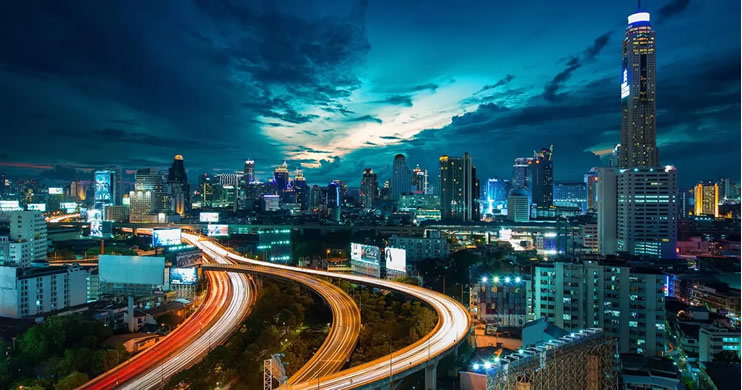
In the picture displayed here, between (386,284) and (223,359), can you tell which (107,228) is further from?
(223,359)

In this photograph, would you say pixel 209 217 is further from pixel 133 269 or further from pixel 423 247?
pixel 133 269

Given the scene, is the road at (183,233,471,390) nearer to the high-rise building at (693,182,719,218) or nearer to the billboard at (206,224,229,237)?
the billboard at (206,224,229,237)

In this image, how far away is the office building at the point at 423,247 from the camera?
24.0 metres

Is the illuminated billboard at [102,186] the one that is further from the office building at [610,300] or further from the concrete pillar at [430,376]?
the concrete pillar at [430,376]

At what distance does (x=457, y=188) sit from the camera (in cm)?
5131

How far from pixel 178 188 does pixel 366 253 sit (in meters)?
50.0

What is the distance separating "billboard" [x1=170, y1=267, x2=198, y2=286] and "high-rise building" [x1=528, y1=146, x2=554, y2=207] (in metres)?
57.1

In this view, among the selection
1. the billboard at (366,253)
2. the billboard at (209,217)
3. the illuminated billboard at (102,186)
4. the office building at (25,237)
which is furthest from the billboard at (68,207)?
the billboard at (366,253)

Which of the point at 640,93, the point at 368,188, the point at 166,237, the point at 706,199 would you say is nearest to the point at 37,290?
the point at 166,237

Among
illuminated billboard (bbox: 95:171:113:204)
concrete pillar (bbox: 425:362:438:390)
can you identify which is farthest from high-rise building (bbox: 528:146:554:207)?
concrete pillar (bbox: 425:362:438:390)

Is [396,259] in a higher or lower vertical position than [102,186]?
lower

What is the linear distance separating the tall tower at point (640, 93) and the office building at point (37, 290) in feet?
128

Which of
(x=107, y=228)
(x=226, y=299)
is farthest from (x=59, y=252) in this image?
(x=226, y=299)

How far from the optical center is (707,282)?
51.6 feet
